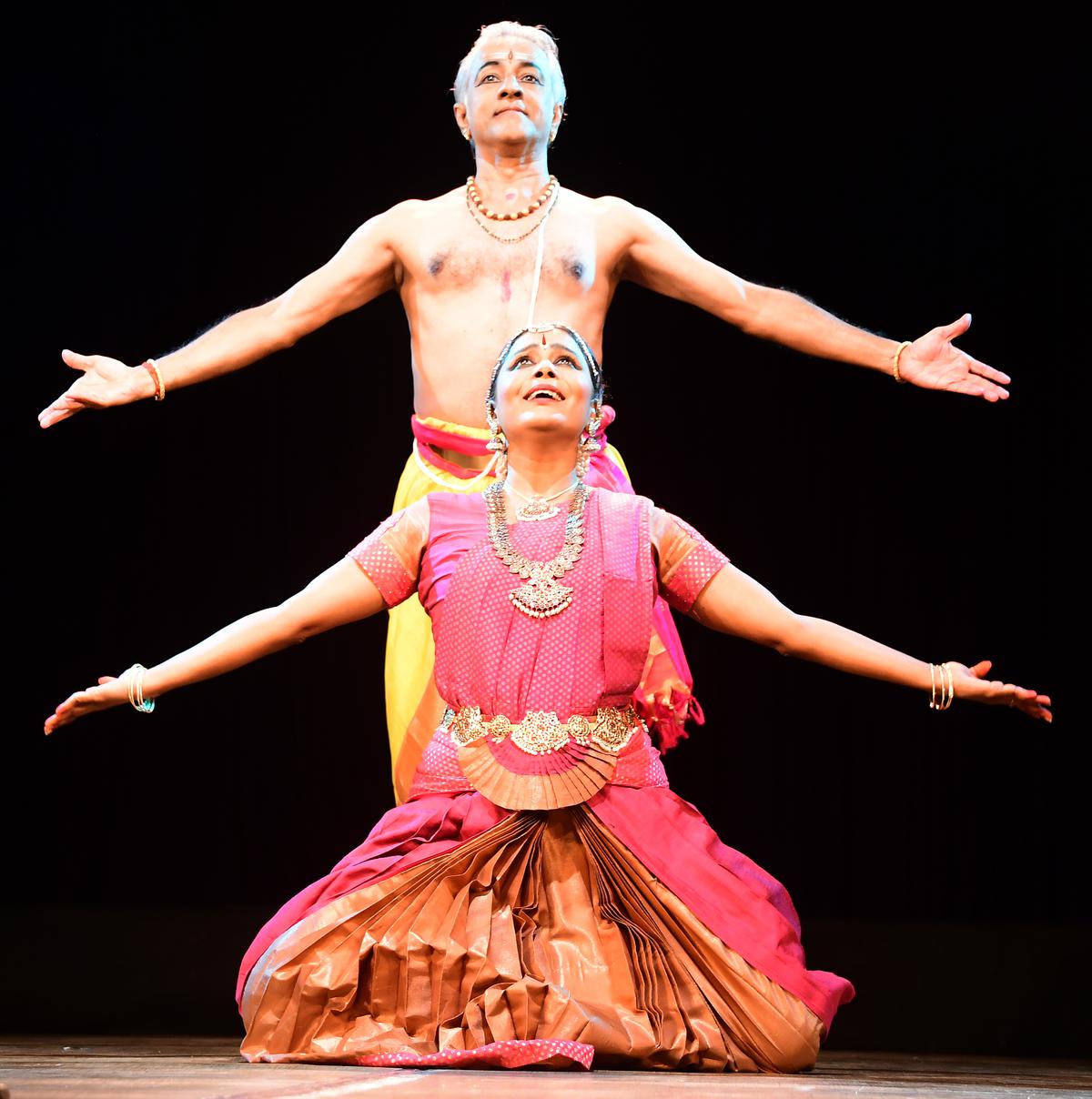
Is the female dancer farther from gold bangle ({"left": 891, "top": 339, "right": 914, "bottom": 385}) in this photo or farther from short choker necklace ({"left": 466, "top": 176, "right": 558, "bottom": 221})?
gold bangle ({"left": 891, "top": 339, "right": 914, "bottom": 385})

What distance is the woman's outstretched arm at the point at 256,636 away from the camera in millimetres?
2691

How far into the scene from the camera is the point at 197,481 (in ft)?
13.9

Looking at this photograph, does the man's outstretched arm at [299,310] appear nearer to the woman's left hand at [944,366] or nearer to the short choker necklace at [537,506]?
the short choker necklace at [537,506]

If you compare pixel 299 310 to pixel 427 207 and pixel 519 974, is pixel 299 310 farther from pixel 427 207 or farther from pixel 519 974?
pixel 519 974

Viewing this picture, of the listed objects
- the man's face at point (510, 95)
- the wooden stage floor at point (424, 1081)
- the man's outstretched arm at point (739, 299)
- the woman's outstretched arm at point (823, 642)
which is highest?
the man's face at point (510, 95)

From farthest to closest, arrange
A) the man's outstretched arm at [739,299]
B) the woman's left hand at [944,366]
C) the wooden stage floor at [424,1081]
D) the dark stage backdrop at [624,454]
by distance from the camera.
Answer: the dark stage backdrop at [624,454]
the man's outstretched arm at [739,299]
the woman's left hand at [944,366]
the wooden stage floor at [424,1081]

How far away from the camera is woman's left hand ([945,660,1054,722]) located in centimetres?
267

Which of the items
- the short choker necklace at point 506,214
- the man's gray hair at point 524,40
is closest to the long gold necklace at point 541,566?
the short choker necklace at point 506,214

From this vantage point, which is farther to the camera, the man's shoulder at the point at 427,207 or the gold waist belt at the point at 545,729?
the man's shoulder at the point at 427,207

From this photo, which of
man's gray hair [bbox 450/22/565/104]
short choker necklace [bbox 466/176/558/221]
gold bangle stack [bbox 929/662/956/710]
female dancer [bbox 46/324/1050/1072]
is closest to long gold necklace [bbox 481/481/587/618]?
female dancer [bbox 46/324/1050/1072]

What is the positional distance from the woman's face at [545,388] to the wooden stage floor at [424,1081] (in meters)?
1.01

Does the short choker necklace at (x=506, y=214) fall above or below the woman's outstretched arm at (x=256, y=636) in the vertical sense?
above

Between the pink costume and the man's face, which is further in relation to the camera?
the man's face

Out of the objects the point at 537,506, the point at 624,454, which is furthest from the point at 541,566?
the point at 624,454
